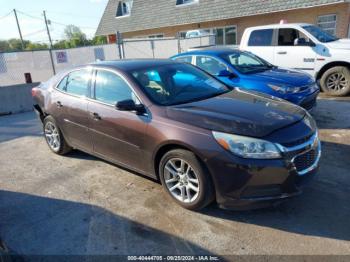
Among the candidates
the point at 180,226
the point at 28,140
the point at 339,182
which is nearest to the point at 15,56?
the point at 28,140

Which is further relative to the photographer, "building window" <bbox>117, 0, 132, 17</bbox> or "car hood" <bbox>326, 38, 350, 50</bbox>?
"building window" <bbox>117, 0, 132, 17</bbox>

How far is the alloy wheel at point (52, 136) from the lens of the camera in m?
5.17

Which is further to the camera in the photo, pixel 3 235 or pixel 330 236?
pixel 3 235

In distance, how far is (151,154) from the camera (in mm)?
3553

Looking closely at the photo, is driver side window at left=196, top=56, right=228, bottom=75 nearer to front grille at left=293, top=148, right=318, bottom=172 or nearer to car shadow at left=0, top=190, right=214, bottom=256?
front grille at left=293, top=148, right=318, bottom=172

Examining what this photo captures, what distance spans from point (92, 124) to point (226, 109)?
6.13 ft

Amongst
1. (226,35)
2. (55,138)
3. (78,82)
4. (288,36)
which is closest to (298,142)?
(78,82)

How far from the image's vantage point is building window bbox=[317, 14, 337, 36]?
14945 mm

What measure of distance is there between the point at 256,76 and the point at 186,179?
3514 millimetres

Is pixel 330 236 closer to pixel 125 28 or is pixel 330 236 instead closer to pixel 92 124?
pixel 92 124

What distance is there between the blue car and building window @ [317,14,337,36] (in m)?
10.3

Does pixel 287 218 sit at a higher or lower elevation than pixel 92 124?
lower

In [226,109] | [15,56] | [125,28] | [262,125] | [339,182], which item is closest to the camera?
[262,125]

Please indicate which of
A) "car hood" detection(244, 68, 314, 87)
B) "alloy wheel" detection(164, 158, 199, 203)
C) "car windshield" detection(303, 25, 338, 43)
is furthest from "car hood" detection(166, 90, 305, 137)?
"car windshield" detection(303, 25, 338, 43)
